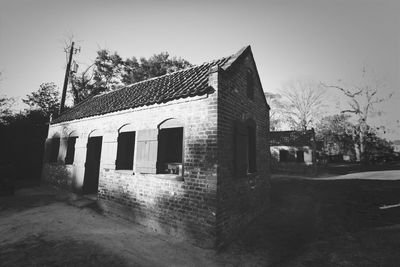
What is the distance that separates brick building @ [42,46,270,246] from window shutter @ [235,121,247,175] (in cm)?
1

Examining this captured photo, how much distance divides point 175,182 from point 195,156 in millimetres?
995

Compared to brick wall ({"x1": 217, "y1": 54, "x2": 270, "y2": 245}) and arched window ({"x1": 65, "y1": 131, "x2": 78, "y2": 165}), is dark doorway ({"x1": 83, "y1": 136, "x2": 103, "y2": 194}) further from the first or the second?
brick wall ({"x1": 217, "y1": 54, "x2": 270, "y2": 245})

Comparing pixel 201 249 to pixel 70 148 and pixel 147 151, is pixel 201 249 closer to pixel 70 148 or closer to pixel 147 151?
pixel 147 151

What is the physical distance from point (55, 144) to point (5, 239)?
775cm

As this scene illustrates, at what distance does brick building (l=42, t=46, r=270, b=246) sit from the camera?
16.9 ft

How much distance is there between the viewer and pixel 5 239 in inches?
203

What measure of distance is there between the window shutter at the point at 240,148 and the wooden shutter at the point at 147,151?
8.17 feet

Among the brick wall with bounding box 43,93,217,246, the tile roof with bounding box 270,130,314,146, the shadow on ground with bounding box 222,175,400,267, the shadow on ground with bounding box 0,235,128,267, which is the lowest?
the shadow on ground with bounding box 0,235,128,267

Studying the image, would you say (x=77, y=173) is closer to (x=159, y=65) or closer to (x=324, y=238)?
(x=324, y=238)

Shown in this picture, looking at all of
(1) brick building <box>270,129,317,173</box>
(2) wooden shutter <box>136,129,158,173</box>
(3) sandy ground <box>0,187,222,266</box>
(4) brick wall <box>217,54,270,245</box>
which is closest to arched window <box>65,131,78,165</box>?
(3) sandy ground <box>0,187,222,266</box>

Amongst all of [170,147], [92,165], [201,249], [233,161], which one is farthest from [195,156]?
[92,165]

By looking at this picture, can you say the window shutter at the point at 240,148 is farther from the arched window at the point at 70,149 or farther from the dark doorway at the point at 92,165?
the arched window at the point at 70,149

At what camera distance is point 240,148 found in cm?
603

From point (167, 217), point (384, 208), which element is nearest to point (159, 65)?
point (167, 217)
